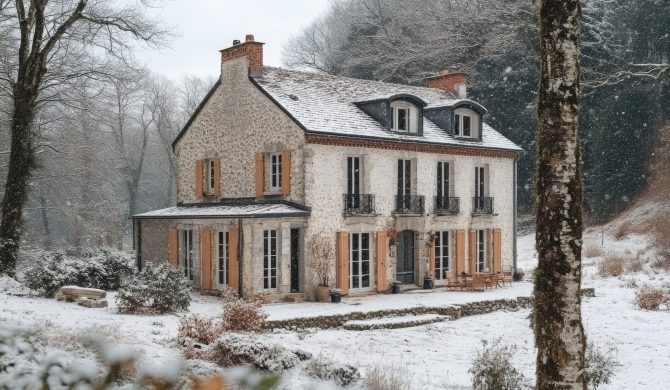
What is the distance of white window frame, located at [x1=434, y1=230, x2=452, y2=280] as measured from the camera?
22953 mm

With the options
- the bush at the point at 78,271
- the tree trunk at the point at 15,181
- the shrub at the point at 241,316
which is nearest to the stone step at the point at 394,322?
the shrub at the point at 241,316

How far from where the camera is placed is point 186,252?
2192 centimetres

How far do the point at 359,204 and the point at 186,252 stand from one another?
580cm

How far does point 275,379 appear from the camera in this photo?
6.63ft

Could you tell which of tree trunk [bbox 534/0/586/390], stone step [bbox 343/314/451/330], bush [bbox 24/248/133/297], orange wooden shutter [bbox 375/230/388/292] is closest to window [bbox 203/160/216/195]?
bush [bbox 24/248/133/297]

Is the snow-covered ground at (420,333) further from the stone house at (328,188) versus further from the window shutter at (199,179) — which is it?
the window shutter at (199,179)

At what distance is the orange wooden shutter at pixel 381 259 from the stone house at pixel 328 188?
5 cm

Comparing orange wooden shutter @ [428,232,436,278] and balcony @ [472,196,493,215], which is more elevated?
balcony @ [472,196,493,215]

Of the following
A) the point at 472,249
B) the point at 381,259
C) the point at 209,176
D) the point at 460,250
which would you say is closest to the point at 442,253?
the point at 460,250

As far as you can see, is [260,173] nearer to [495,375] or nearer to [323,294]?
[323,294]

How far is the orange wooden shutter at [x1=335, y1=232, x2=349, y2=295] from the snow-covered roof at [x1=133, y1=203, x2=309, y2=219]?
1.43m

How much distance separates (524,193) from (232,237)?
76.7ft

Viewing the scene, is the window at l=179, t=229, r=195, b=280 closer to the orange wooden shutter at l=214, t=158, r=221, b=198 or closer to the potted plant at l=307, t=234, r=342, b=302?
the orange wooden shutter at l=214, t=158, r=221, b=198

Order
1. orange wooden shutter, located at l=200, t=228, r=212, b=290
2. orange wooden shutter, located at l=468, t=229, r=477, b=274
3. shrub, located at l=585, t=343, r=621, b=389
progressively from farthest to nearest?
orange wooden shutter, located at l=468, t=229, r=477, b=274 < orange wooden shutter, located at l=200, t=228, r=212, b=290 < shrub, located at l=585, t=343, r=621, b=389
